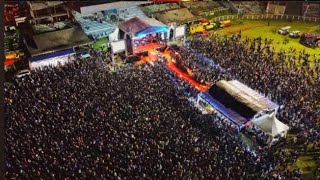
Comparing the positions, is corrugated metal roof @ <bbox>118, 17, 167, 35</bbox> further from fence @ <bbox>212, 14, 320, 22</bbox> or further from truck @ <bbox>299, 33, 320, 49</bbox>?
truck @ <bbox>299, 33, 320, 49</bbox>

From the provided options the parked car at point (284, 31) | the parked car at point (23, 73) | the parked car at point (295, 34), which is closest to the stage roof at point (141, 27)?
the parked car at point (23, 73)

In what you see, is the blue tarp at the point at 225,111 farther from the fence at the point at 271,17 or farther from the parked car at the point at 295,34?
the fence at the point at 271,17

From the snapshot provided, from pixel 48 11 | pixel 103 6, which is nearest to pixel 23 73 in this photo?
pixel 48 11

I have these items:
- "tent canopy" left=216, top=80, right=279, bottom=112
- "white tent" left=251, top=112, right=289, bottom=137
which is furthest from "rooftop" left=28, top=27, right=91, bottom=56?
"white tent" left=251, top=112, right=289, bottom=137

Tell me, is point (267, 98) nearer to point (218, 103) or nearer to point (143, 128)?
point (218, 103)

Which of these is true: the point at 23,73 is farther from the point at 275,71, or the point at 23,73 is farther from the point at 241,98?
the point at 275,71

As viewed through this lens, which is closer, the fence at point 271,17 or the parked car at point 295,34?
the parked car at point 295,34

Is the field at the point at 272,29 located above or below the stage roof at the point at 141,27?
below
